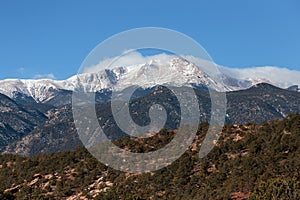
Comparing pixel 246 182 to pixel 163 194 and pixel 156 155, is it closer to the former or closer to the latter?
pixel 163 194

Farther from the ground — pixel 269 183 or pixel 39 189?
pixel 39 189

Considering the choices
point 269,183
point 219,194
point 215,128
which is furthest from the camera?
point 215,128

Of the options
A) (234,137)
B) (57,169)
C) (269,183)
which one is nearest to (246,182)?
(269,183)

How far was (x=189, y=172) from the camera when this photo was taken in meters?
99.6

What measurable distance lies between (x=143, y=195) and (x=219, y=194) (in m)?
12.9

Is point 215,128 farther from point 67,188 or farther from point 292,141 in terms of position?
point 67,188

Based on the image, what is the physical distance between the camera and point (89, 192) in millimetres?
97625

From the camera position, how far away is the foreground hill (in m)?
87.7

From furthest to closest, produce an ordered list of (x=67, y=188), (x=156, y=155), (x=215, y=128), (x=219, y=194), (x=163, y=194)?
(x=215, y=128) < (x=156, y=155) < (x=67, y=188) < (x=163, y=194) < (x=219, y=194)

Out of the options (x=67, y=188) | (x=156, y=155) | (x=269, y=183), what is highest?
(x=156, y=155)

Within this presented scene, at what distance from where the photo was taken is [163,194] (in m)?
92.7

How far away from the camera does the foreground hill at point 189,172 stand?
288 ft

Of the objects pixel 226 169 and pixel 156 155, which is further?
pixel 156 155

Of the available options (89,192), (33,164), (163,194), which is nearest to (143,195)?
(163,194)
